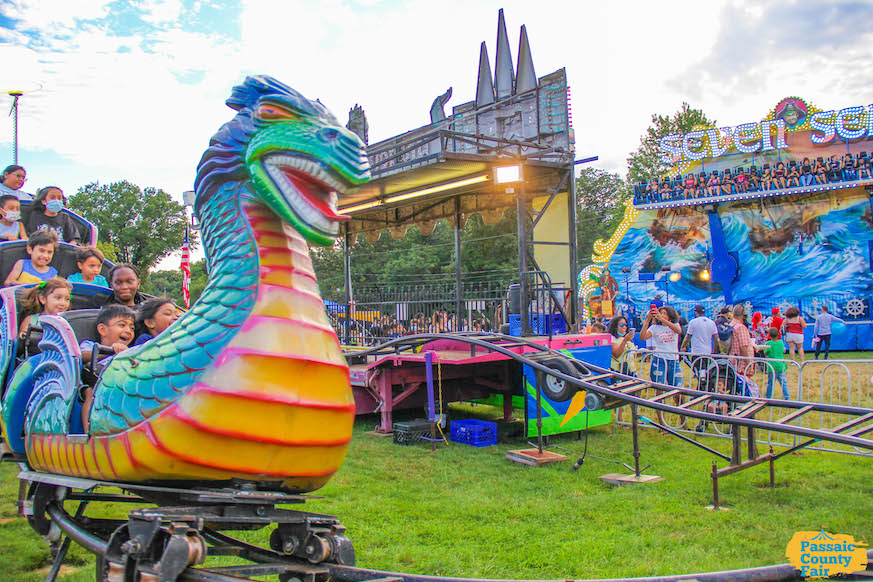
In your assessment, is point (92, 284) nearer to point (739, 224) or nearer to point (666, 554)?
point (666, 554)

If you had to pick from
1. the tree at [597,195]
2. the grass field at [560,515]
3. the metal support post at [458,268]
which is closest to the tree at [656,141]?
the tree at [597,195]

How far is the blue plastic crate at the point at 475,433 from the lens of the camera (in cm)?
780

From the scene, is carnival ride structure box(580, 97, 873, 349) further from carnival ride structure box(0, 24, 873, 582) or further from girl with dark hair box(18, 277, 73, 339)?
girl with dark hair box(18, 277, 73, 339)

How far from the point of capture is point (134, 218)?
48562mm

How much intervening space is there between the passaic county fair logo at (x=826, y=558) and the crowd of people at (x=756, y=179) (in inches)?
779

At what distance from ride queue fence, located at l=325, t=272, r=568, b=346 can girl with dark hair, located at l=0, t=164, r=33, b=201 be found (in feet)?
14.4

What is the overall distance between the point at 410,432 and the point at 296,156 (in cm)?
606

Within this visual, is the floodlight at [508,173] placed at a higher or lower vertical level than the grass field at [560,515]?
higher

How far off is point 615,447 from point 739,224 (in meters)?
15.4

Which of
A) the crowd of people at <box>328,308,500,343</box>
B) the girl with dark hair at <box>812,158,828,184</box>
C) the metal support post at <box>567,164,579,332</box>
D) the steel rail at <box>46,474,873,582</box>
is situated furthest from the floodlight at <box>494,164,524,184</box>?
the girl with dark hair at <box>812,158,828,184</box>

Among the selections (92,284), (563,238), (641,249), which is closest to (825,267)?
(641,249)

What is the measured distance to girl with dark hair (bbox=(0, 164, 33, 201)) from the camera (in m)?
4.93

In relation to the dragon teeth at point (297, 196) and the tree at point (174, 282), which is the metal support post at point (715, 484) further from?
the tree at point (174, 282)

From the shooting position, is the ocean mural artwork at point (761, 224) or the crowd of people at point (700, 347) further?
the ocean mural artwork at point (761, 224)
